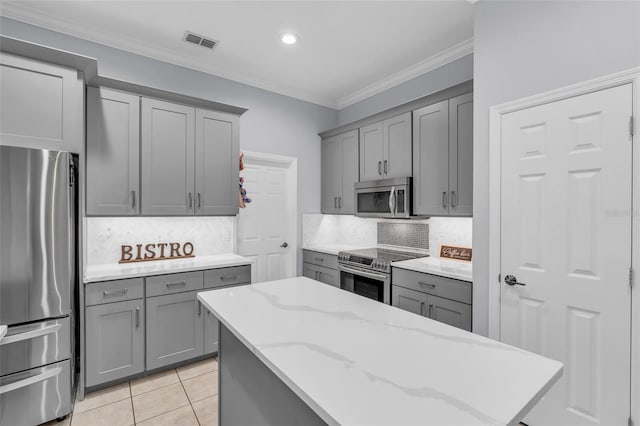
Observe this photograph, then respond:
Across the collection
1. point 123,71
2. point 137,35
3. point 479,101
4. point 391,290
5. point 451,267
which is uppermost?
point 137,35

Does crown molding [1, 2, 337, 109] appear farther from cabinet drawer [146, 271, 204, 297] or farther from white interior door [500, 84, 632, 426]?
white interior door [500, 84, 632, 426]

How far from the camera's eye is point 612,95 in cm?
167

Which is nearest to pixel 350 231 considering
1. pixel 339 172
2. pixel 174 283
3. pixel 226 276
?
pixel 339 172

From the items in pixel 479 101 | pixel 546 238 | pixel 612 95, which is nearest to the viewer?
pixel 612 95

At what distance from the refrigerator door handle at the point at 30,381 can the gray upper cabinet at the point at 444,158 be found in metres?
3.23

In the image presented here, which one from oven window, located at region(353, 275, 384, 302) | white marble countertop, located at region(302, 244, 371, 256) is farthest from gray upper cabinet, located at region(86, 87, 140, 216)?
oven window, located at region(353, 275, 384, 302)

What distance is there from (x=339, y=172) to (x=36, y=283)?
322 centimetres

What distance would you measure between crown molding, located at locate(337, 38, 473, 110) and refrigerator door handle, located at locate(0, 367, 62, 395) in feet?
13.6

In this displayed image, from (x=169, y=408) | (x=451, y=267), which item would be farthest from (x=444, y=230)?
(x=169, y=408)

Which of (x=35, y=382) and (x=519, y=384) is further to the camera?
(x=35, y=382)

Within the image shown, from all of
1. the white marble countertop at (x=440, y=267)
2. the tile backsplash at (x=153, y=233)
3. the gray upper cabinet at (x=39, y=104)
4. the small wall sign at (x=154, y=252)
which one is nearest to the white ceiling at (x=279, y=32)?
the gray upper cabinet at (x=39, y=104)

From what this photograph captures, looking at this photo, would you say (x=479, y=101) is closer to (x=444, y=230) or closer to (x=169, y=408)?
(x=444, y=230)

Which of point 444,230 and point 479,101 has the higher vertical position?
point 479,101

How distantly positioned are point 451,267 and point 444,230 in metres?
0.66
